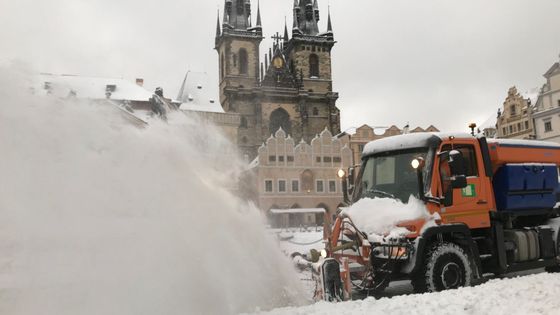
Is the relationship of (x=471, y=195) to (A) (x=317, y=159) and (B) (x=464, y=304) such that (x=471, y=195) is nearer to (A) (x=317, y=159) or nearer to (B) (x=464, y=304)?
(B) (x=464, y=304)

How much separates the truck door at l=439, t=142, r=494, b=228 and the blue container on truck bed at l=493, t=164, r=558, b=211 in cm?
53

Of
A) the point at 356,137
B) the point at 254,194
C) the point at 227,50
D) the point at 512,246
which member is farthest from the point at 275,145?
the point at 512,246

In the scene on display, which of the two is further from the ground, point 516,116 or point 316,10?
point 316,10

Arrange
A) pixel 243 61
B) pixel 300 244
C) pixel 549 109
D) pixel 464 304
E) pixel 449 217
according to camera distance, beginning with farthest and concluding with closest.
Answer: pixel 243 61
pixel 549 109
pixel 300 244
pixel 449 217
pixel 464 304

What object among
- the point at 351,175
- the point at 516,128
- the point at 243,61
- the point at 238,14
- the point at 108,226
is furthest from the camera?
the point at 238,14

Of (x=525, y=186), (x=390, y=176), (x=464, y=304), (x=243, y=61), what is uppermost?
(x=243, y=61)

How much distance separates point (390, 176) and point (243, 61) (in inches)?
2763

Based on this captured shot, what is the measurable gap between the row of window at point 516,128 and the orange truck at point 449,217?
52144 millimetres

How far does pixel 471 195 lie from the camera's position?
28.8ft

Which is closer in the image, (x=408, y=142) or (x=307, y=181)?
(x=408, y=142)

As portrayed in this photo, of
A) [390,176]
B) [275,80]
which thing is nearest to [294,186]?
[275,80]

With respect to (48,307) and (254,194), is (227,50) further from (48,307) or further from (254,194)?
(48,307)

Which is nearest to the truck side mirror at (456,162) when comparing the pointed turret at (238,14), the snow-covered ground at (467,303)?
the snow-covered ground at (467,303)

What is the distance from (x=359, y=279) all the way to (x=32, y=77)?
6.16m
